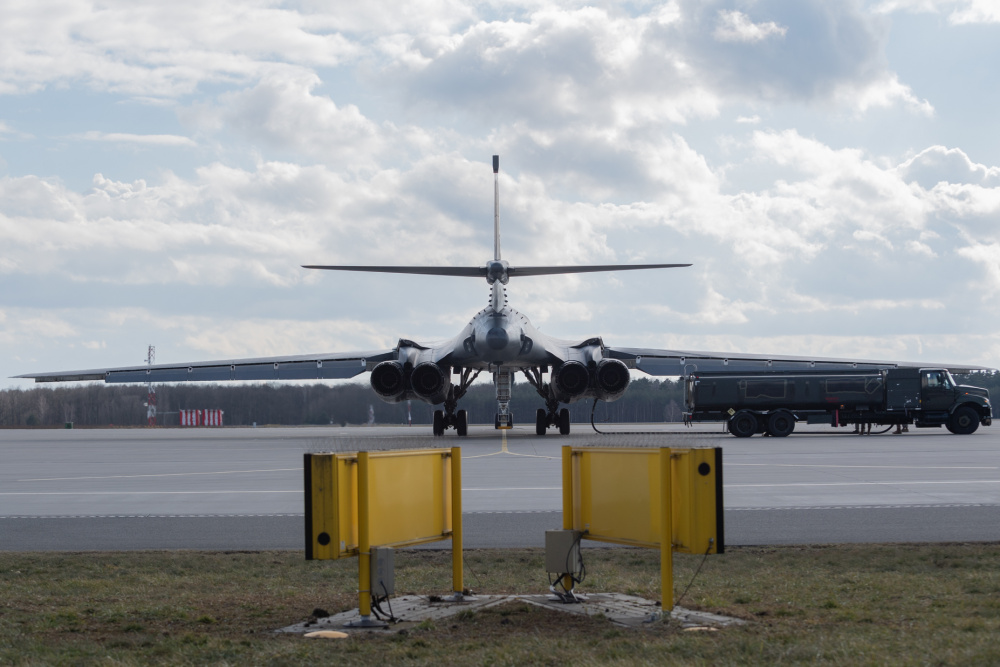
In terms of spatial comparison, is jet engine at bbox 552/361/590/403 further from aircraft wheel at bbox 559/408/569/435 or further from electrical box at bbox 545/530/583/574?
electrical box at bbox 545/530/583/574

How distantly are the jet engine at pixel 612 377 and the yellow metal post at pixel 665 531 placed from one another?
26792 millimetres

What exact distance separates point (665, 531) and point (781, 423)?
1157 inches

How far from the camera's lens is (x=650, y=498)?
20.7 feet

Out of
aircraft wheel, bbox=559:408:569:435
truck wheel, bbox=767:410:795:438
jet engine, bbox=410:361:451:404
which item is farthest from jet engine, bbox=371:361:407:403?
truck wheel, bbox=767:410:795:438

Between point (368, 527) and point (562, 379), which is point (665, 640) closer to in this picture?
point (368, 527)

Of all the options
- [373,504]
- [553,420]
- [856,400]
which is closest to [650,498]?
[373,504]

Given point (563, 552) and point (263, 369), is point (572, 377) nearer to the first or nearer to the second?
point (263, 369)

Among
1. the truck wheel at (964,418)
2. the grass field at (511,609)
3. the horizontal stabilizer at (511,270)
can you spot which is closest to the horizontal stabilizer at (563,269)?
the horizontal stabilizer at (511,270)

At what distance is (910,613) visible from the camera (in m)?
6.12

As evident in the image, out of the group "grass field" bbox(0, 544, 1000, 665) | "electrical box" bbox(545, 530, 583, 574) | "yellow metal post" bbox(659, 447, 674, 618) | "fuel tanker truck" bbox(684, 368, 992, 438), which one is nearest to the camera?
"grass field" bbox(0, 544, 1000, 665)

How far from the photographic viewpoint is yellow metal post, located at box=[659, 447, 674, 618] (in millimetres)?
6035

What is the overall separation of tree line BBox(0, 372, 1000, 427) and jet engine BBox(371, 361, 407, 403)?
3442 cm

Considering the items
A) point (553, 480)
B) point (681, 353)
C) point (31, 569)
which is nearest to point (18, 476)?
point (553, 480)

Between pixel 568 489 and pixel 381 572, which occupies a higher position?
pixel 568 489
